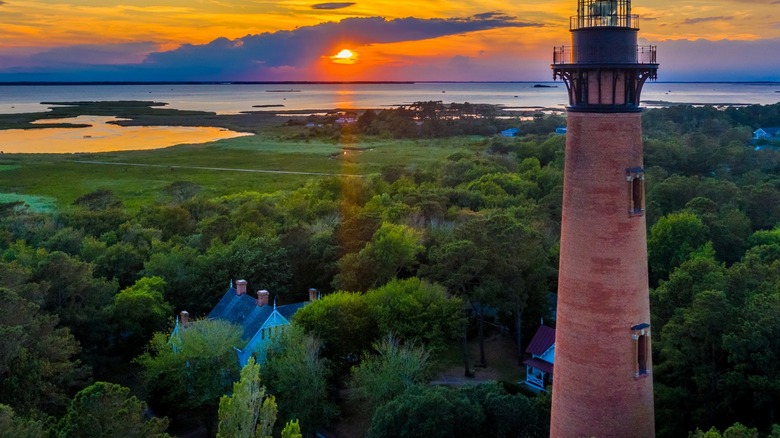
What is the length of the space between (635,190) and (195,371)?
22.1 m

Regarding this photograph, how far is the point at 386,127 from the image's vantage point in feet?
581

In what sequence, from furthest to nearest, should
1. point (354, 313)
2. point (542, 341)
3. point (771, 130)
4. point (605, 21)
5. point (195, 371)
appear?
1. point (771, 130)
2. point (542, 341)
3. point (354, 313)
4. point (195, 371)
5. point (605, 21)

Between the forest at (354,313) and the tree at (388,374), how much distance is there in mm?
99

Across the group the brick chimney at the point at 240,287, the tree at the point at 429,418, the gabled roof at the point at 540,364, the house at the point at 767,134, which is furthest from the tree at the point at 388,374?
the house at the point at 767,134

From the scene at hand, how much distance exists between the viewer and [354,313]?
1367 inches

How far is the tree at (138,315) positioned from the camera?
126ft

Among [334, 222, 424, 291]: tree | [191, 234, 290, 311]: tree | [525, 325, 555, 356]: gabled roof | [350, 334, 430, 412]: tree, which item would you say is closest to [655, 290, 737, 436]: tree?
[525, 325, 555, 356]: gabled roof

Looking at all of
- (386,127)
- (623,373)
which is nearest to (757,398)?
(623,373)

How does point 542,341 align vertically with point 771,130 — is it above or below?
below

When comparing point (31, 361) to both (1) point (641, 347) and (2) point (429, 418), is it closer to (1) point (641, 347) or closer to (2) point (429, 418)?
(2) point (429, 418)

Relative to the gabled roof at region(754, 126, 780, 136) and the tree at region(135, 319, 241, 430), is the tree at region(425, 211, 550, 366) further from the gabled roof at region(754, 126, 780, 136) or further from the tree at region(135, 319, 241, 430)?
the gabled roof at region(754, 126, 780, 136)

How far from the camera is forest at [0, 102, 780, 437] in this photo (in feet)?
81.6

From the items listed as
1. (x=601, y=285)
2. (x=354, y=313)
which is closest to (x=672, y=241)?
(x=354, y=313)

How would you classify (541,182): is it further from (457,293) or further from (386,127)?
(386,127)
